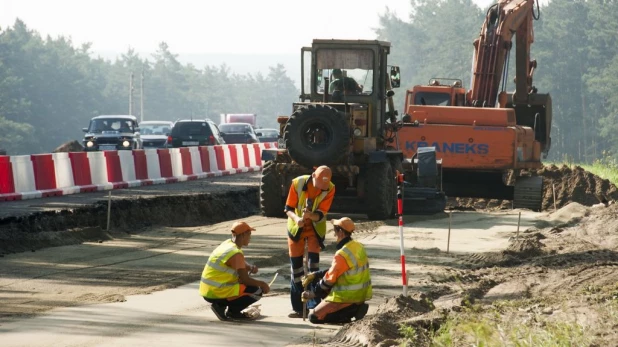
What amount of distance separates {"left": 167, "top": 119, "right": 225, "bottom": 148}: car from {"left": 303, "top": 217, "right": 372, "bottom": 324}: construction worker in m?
31.8

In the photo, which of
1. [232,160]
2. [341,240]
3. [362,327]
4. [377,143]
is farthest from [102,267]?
[232,160]

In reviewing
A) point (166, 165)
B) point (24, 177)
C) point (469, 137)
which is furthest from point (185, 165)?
point (469, 137)

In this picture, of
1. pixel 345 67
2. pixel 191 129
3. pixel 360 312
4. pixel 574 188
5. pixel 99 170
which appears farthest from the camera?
pixel 191 129

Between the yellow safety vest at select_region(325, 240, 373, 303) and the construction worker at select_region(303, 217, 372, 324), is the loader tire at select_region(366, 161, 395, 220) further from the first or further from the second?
the yellow safety vest at select_region(325, 240, 373, 303)

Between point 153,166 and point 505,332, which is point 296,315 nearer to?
point 505,332

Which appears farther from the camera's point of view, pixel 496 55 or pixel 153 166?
pixel 153 166

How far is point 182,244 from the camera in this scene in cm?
2027

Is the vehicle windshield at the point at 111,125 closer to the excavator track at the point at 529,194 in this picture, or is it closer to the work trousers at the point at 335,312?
the excavator track at the point at 529,194

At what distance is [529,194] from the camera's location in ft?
92.6

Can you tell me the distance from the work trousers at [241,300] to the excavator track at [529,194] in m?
16.3

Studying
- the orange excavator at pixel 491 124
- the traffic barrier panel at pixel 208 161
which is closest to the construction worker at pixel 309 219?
the orange excavator at pixel 491 124

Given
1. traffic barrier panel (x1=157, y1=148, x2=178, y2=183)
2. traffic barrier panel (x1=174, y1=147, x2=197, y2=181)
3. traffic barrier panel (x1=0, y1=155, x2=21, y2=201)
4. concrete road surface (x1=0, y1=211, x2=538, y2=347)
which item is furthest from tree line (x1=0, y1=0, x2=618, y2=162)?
concrete road surface (x1=0, y1=211, x2=538, y2=347)

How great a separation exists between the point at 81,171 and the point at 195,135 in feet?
49.7

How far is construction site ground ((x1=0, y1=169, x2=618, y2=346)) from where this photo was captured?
11.4 meters
